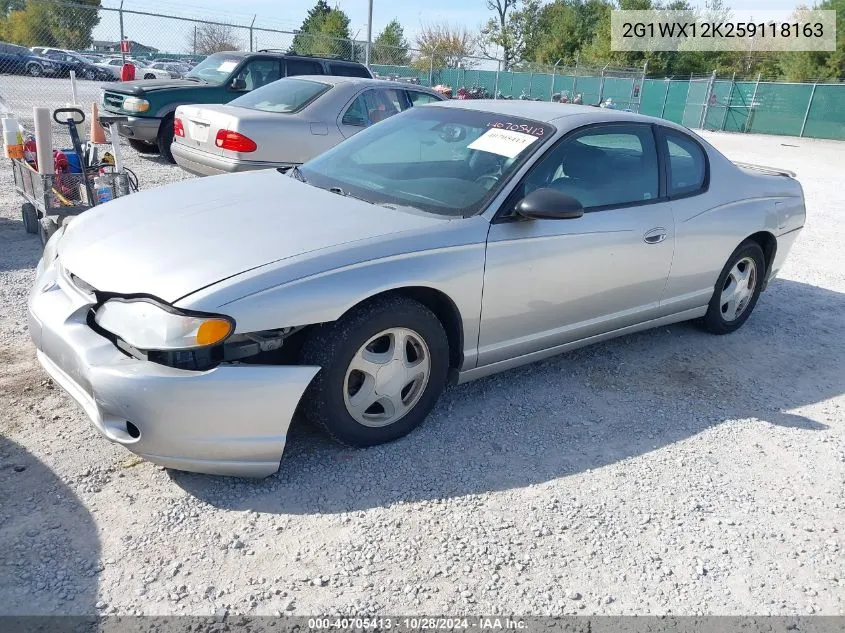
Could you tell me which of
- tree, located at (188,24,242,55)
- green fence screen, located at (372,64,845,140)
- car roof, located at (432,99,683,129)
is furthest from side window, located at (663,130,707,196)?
green fence screen, located at (372,64,845,140)

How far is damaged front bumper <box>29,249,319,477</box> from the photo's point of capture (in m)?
2.57

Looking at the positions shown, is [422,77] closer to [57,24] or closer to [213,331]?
[57,24]

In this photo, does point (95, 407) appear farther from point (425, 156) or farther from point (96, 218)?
point (425, 156)

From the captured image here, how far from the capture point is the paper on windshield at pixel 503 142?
3666 mm

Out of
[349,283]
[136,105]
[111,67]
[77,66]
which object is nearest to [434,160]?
[349,283]

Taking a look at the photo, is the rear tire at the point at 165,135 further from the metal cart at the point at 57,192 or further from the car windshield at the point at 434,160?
the car windshield at the point at 434,160

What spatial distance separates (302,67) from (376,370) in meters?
8.82

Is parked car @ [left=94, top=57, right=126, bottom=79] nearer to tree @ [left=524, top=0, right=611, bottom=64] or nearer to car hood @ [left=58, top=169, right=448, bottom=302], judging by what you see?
car hood @ [left=58, top=169, right=448, bottom=302]

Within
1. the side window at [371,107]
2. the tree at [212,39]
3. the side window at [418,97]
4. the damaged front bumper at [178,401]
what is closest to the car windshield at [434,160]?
the damaged front bumper at [178,401]

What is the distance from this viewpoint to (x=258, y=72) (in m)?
10.5

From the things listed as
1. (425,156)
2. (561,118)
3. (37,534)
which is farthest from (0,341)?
(561,118)

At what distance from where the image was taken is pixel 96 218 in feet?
11.1

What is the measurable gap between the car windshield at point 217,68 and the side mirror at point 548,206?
8254 millimetres

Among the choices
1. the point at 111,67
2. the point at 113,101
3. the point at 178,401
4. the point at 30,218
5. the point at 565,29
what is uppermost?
the point at 565,29
